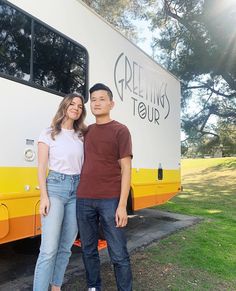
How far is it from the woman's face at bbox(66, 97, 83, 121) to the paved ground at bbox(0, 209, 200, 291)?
1976 mm

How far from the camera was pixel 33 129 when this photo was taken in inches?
154

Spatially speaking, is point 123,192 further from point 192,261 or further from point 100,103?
point 192,261

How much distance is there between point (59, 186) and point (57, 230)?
1.17ft

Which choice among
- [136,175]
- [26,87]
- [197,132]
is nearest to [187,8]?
[197,132]

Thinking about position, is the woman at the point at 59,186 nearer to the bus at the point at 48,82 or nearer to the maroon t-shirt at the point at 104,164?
the maroon t-shirt at the point at 104,164

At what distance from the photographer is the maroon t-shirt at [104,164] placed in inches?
128

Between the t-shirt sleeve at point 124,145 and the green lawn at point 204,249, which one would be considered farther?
the green lawn at point 204,249

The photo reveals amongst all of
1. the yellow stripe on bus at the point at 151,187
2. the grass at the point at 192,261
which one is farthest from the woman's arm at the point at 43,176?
the yellow stripe on bus at the point at 151,187

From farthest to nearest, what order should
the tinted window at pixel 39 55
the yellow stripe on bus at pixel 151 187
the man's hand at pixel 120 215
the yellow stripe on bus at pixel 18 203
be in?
the yellow stripe on bus at pixel 151 187 → the tinted window at pixel 39 55 → the yellow stripe on bus at pixel 18 203 → the man's hand at pixel 120 215

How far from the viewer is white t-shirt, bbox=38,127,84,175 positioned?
3.18 metres

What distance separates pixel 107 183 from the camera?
3262 millimetres

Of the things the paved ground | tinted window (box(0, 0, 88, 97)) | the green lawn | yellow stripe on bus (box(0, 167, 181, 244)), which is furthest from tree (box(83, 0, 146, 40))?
yellow stripe on bus (box(0, 167, 181, 244))

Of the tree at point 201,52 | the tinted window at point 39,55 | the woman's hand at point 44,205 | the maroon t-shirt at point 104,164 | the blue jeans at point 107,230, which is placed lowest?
the blue jeans at point 107,230

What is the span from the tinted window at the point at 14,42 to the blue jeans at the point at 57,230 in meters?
1.18
